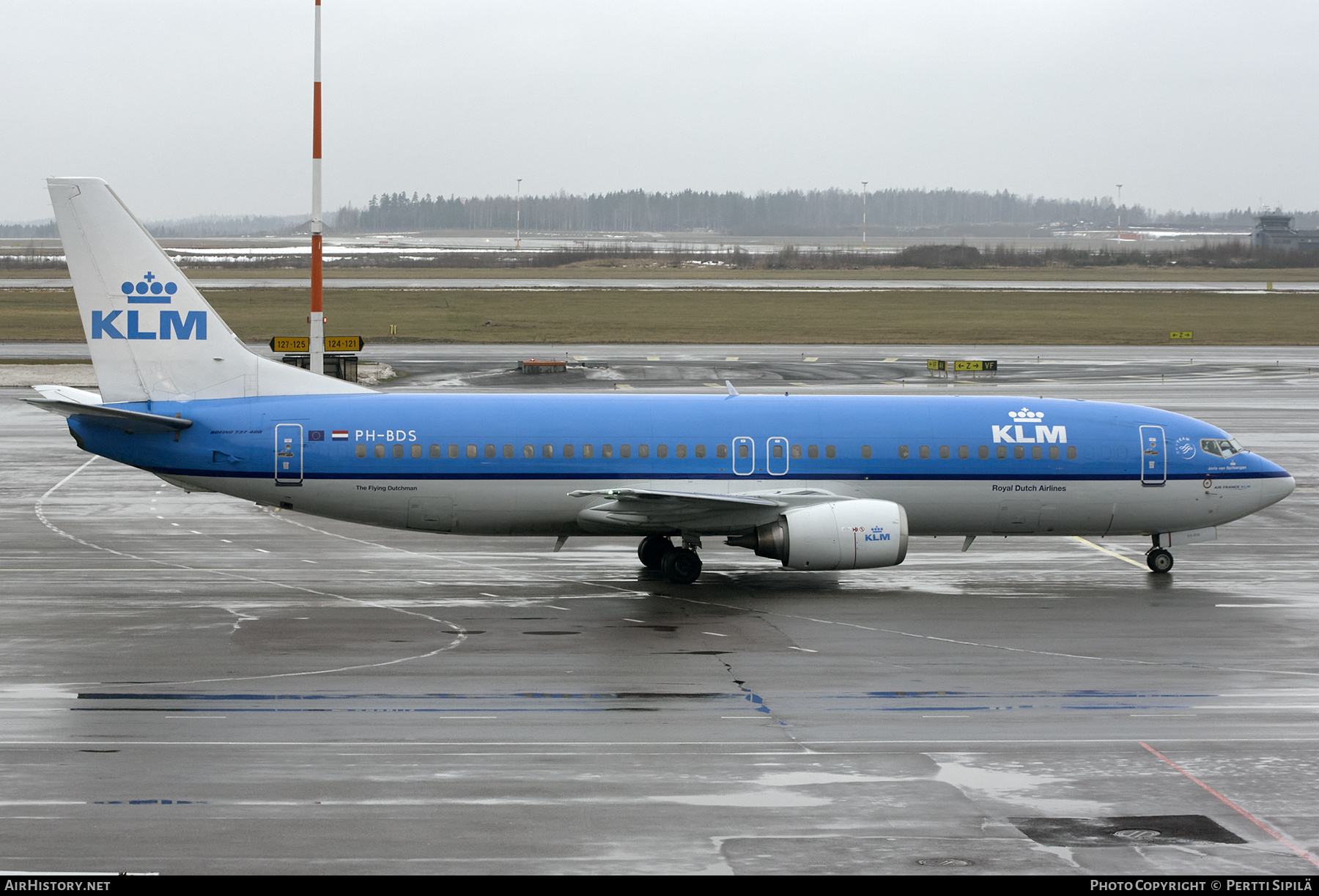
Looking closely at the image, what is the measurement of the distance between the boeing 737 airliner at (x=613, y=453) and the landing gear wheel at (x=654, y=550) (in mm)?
48

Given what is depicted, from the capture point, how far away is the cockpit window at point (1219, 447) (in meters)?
30.5

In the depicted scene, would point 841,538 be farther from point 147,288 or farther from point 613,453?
point 147,288

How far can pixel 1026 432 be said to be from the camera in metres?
30.2

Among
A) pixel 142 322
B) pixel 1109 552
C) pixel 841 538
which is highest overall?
pixel 142 322

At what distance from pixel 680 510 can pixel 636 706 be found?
8.33 meters

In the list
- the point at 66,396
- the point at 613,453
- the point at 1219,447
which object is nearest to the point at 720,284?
the point at 1219,447

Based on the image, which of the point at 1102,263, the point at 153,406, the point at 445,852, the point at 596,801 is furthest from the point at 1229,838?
the point at 1102,263

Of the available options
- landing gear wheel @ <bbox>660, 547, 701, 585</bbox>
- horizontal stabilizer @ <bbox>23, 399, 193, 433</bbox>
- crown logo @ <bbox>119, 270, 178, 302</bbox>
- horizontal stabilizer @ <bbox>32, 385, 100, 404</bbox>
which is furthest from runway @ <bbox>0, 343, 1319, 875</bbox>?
crown logo @ <bbox>119, 270, 178, 302</bbox>

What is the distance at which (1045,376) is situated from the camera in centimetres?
6775

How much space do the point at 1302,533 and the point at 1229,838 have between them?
2358 centimetres

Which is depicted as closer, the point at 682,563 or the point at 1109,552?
the point at 682,563

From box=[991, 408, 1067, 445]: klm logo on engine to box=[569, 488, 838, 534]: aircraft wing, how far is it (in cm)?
430

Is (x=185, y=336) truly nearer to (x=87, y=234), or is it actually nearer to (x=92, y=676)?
(x=87, y=234)
